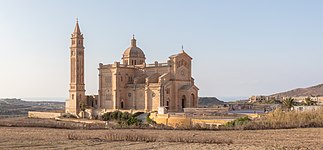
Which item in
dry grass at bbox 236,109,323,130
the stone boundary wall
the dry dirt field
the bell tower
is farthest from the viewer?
the bell tower

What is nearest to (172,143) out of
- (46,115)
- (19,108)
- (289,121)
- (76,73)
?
(289,121)

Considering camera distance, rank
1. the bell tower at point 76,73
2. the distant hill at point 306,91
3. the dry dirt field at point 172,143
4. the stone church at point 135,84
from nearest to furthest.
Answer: the dry dirt field at point 172,143
the stone church at point 135,84
the bell tower at point 76,73
the distant hill at point 306,91

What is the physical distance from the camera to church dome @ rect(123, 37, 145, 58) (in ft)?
196

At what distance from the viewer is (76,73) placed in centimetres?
5816

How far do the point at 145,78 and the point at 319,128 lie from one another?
30422 millimetres

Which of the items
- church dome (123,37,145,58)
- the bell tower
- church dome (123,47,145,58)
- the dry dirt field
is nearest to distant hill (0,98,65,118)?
the bell tower

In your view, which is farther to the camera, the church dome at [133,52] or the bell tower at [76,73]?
the church dome at [133,52]

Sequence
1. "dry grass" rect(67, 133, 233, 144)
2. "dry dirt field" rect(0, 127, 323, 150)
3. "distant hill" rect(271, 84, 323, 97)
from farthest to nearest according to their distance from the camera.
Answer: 1. "distant hill" rect(271, 84, 323, 97)
2. "dry grass" rect(67, 133, 233, 144)
3. "dry dirt field" rect(0, 127, 323, 150)

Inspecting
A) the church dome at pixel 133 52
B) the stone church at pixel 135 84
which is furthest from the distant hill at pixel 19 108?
the church dome at pixel 133 52

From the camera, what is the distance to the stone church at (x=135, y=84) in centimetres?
5069

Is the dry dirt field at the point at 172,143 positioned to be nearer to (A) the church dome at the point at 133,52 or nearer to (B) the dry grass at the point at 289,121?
(B) the dry grass at the point at 289,121

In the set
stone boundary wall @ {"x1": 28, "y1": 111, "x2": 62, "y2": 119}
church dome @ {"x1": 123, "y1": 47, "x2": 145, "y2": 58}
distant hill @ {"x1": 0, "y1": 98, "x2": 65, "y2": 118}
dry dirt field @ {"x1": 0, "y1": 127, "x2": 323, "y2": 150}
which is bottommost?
dry dirt field @ {"x1": 0, "y1": 127, "x2": 323, "y2": 150}

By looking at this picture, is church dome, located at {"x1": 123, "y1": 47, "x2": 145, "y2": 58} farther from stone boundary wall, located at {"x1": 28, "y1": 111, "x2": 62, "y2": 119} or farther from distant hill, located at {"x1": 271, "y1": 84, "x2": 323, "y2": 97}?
distant hill, located at {"x1": 271, "y1": 84, "x2": 323, "y2": 97}

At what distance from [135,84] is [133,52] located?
25.9ft
